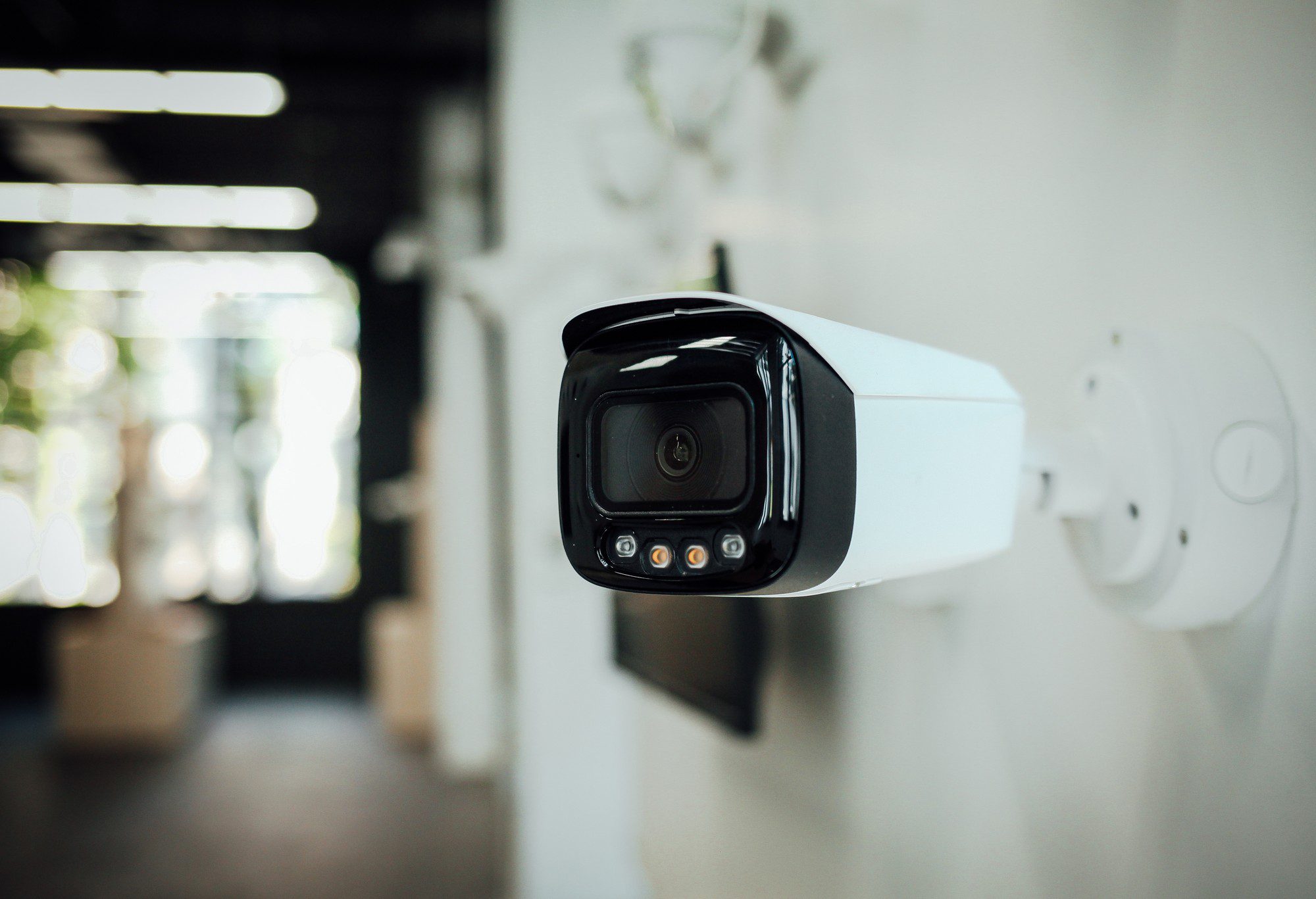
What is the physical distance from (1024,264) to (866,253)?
1.01 feet

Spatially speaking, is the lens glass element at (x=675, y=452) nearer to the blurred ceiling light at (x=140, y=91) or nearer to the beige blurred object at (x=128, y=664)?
the blurred ceiling light at (x=140, y=91)

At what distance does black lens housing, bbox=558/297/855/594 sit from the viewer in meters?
0.43

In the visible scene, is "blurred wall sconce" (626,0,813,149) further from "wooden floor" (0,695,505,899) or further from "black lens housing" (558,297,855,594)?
"wooden floor" (0,695,505,899)

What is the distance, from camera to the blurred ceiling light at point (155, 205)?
5445 mm

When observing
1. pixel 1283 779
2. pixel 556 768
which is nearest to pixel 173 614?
pixel 556 768

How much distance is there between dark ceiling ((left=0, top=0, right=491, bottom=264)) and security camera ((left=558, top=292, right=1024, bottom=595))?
3.88 m

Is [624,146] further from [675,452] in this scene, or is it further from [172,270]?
[172,270]

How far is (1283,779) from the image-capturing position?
49 cm

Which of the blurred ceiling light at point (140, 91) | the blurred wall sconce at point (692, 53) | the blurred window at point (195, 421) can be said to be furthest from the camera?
the blurred window at point (195, 421)

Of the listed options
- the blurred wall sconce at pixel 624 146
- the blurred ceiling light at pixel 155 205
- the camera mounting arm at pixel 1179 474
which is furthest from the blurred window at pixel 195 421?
the camera mounting arm at pixel 1179 474

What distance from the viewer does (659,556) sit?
48 cm

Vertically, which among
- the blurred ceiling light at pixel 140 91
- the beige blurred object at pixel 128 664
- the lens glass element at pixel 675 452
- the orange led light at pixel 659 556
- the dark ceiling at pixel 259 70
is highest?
the dark ceiling at pixel 259 70

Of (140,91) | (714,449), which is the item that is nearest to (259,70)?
(140,91)

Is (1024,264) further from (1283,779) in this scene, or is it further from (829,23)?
(829,23)
